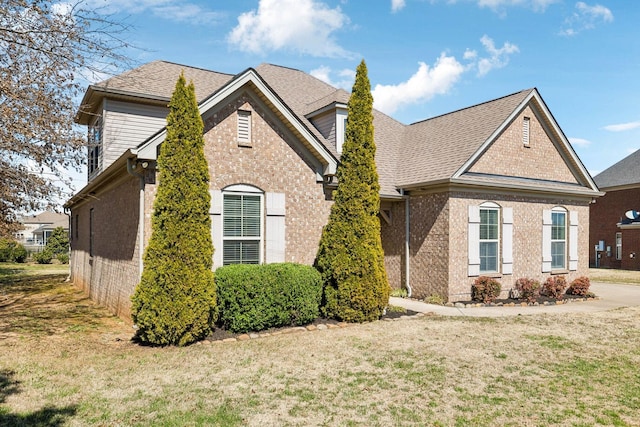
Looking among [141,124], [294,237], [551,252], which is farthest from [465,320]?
[141,124]

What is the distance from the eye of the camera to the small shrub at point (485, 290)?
1428cm

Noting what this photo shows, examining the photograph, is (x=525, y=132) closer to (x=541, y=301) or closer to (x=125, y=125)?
(x=541, y=301)

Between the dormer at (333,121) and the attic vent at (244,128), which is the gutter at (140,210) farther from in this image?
the dormer at (333,121)


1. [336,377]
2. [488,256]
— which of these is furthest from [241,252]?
[488,256]

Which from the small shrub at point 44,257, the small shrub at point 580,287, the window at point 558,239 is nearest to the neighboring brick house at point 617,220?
the window at point 558,239

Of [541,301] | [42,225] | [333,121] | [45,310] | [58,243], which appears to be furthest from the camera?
[42,225]

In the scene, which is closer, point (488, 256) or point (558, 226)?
point (488, 256)

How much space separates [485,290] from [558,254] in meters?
4.55

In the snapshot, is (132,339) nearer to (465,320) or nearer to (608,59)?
(465,320)

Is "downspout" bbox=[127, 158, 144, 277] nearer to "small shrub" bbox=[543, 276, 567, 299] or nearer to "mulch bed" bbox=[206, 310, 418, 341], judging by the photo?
"mulch bed" bbox=[206, 310, 418, 341]

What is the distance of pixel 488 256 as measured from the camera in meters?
15.1

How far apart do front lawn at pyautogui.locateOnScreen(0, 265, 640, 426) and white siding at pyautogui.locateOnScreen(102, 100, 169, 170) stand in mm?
5687

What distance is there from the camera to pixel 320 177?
499 inches

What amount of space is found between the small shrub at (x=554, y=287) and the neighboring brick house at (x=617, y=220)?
20.2 metres
